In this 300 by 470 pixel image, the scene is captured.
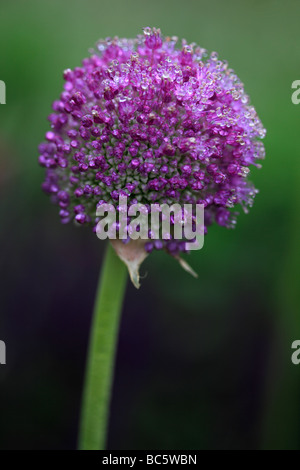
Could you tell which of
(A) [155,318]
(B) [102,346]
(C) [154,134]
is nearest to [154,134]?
(C) [154,134]

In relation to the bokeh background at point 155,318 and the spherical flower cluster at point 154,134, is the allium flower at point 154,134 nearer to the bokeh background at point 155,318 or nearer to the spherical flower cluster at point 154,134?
the spherical flower cluster at point 154,134

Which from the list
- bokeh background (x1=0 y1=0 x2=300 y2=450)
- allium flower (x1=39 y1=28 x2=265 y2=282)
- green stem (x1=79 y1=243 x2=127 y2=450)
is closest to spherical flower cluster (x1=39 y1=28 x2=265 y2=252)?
allium flower (x1=39 y1=28 x2=265 y2=282)

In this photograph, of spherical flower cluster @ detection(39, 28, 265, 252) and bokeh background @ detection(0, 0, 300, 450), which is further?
bokeh background @ detection(0, 0, 300, 450)

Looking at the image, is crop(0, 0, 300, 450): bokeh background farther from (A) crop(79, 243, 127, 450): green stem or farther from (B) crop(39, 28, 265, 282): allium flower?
(B) crop(39, 28, 265, 282): allium flower

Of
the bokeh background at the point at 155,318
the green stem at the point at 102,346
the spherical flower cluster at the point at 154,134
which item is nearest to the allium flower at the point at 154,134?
the spherical flower cluster at the point at 154,134

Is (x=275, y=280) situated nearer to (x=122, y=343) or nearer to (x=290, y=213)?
(x=290, y=213)

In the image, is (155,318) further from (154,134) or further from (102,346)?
(154,134)
